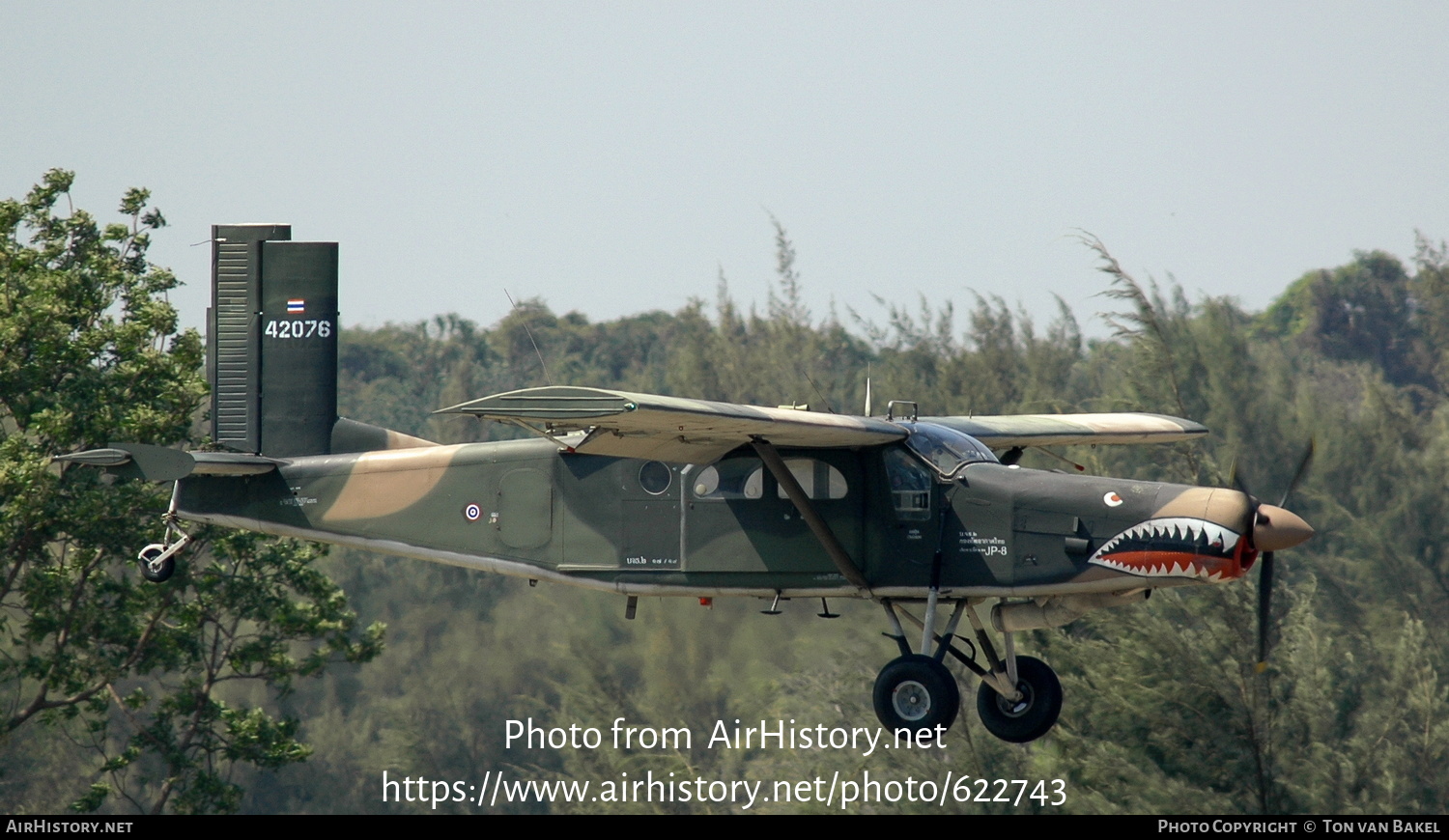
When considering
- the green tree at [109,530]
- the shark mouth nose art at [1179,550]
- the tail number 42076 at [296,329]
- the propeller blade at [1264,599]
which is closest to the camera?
the shark mouth nose art at [1179,550]

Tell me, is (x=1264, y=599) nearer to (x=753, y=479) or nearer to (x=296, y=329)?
(x=753, y=479)

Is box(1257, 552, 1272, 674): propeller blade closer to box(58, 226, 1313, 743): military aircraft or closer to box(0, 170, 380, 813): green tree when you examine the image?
box(58, 226, 1313, 743): military aircraft

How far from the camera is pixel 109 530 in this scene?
23.5 meters

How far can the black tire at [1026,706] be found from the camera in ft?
48.6

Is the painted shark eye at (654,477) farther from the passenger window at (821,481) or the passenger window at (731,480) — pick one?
the passenger window at (821,481)

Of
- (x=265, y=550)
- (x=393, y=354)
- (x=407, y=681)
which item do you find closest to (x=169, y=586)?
(x=265, y=550)

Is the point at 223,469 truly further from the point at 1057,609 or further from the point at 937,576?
the point at 1057,609

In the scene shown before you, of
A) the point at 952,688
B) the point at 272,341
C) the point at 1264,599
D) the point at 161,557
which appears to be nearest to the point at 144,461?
the point at 161,557

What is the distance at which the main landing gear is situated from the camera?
1383 centimetres

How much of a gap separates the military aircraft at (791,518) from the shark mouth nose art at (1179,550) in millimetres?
15

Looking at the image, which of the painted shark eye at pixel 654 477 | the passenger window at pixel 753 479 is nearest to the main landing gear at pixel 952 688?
the passenger window at pixel 753 479

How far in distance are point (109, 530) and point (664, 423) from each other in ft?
46.1

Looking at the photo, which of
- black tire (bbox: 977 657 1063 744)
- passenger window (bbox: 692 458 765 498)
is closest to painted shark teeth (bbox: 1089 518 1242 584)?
black tire (bbox: 977 657 1063 744)

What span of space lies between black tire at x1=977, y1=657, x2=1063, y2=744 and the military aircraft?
2cm
